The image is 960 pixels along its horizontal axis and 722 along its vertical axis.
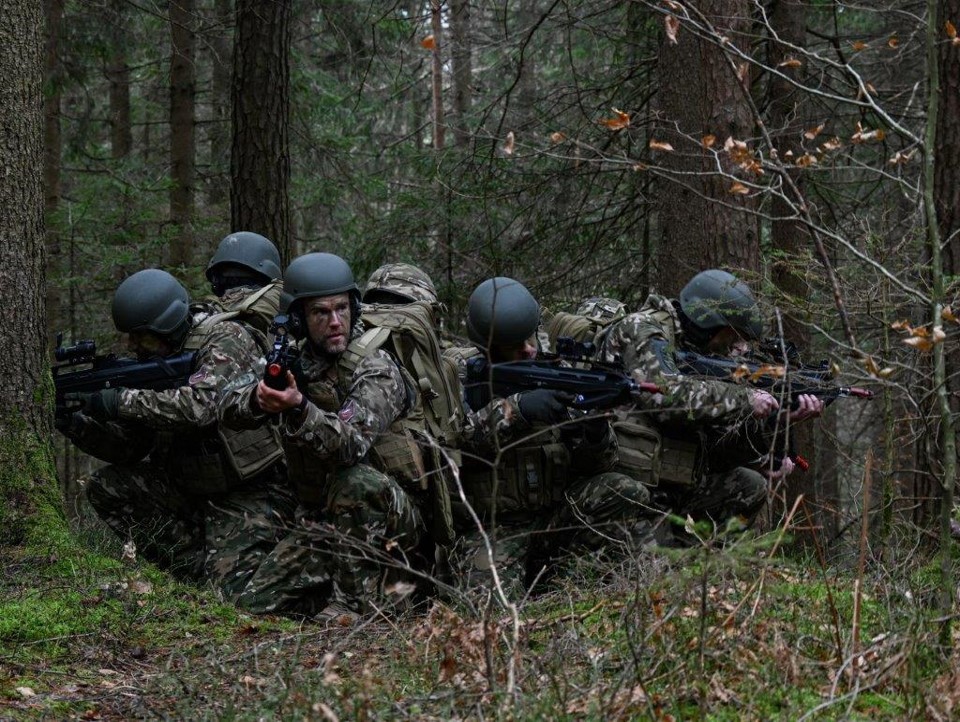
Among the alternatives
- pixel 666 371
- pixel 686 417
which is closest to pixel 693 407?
pixel 686 417

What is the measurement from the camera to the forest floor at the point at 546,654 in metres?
3.82

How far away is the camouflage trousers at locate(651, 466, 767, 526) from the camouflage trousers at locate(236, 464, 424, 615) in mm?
1905

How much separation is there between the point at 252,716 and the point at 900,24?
11.4m

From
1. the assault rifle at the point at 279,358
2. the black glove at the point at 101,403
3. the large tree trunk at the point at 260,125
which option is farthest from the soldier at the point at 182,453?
the large tree trunk at the point at 260,125

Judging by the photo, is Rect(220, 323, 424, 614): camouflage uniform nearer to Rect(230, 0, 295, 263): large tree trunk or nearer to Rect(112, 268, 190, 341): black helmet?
Rect(112, 268, 190, 341): black helmet

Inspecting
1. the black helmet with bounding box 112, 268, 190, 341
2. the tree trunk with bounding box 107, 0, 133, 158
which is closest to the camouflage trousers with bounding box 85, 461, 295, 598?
the black helmet with bounding box 112, 268, 190, 341

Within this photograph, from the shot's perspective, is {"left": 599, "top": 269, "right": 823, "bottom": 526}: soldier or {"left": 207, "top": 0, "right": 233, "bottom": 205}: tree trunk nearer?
{"left": 599, "top": 269, "right": 823, "bottom": 526}: soldier

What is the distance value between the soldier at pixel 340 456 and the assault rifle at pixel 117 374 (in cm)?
82

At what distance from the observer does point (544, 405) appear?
22.2ft

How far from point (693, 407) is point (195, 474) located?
302cm

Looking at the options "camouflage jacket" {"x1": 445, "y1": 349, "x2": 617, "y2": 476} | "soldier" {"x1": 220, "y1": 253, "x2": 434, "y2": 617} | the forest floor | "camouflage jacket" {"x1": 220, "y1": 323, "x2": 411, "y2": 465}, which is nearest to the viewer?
the forest floor

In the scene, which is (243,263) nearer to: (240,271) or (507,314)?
(240,271)

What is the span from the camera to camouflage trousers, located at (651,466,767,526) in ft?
25.8

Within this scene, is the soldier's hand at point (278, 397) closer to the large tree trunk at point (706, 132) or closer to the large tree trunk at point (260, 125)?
the large tree trunk at point (706, 132)
